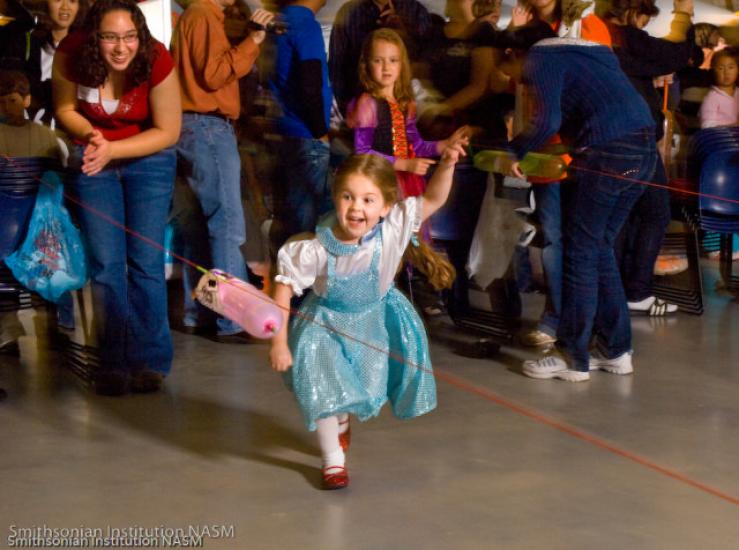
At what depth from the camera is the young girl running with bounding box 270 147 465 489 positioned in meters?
3.12

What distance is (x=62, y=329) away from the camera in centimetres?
457

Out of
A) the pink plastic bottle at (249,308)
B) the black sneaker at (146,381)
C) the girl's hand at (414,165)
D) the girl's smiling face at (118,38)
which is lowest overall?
the black sneaker at (146,381)

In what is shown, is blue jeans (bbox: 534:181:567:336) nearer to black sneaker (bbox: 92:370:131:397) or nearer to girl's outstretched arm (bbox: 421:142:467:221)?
girl's outstretched arm (bbox: 421:142:467:221)

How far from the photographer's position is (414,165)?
407cm

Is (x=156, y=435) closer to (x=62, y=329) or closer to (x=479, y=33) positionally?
(x=62, y=329)

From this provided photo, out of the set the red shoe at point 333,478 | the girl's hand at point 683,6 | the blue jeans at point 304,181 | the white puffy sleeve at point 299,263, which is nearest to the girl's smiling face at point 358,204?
the white puffy sleeve at point 299,263

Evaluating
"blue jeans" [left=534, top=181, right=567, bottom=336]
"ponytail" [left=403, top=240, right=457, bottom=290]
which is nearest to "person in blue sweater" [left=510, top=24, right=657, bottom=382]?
"blue jeans" [left=534, top=181, right=567, bottom=336]

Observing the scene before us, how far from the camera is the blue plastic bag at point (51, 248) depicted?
4035mm

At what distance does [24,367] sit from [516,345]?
1922 millimetres

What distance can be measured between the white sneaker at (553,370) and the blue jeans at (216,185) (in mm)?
1279

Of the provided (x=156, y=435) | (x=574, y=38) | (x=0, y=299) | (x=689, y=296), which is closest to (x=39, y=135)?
(x=0, y=299)

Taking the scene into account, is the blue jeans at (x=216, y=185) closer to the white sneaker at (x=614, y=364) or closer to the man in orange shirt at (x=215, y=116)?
the man in orange shirt at (x=215, y=116)

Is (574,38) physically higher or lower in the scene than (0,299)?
higher

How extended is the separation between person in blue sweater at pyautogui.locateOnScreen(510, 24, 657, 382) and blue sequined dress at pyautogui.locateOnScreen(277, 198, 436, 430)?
1060 mm
